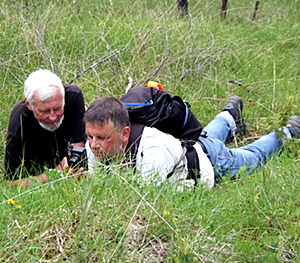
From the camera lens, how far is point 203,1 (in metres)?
8.84

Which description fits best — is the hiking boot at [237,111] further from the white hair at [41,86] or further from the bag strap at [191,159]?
the white hair at [41,86]

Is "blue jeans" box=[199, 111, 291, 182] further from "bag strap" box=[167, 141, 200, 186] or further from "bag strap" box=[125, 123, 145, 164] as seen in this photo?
"bag strap" box=[125, 123, 145, 164]

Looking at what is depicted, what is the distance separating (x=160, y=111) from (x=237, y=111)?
1672 mm

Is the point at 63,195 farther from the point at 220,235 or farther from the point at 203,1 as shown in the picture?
the point at 203,1

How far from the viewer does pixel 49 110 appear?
11.7ft

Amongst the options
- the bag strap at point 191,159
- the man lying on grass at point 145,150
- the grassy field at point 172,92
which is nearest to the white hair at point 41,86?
the man lying on grass at point 145,150

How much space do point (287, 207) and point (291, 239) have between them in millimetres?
294

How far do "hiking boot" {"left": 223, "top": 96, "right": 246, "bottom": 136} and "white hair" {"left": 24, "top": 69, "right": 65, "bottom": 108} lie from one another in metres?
2.00

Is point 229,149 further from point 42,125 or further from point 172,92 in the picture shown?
point 42,125

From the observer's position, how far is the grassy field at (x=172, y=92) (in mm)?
2098

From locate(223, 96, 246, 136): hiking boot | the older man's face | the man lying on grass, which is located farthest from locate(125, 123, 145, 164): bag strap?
locate(223, 96, 246, 136): hiking boot

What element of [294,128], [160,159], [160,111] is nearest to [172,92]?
[294,128]

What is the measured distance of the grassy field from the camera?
2.10 m

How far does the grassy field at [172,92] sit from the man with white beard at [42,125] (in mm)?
658
